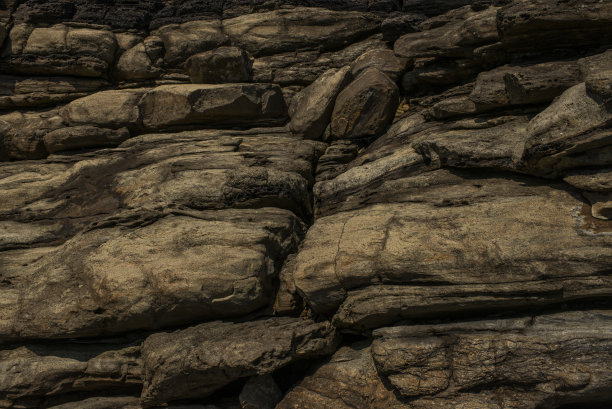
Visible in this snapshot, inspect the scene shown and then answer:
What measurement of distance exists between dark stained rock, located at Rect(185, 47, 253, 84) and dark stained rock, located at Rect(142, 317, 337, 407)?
36.2ft

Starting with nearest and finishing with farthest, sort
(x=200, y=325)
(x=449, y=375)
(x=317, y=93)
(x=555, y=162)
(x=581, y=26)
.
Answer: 1. (x=449, y=375)
2. (x=555, y=162)
3. (x=200, y=325)
4. (x=581, y=26)
5. (x=317, y=93)

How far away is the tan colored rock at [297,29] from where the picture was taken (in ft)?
66.6

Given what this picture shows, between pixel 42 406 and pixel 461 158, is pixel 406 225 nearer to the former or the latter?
pixel 461 158

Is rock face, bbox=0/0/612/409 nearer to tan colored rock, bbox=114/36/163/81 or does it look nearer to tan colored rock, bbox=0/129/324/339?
tan colored rock, bbox=0/129/324/339

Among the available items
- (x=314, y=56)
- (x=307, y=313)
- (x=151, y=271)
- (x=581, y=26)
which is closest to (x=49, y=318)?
(x=151, y=271)

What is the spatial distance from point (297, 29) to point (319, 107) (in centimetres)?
572

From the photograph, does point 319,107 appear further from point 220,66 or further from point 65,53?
point 65,53

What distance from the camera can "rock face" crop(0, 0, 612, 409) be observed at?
1008 centimetres

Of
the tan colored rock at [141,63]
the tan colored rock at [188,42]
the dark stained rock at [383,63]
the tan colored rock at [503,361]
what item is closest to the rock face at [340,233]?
the tan colored rock at [503,361]

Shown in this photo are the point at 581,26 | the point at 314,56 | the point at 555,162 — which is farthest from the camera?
the point at 314,56

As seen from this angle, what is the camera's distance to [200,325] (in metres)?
11.9

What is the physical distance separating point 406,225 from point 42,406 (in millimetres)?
9627

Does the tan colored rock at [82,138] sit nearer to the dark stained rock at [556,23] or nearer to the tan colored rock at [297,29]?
the tan colored rock at [297,29]

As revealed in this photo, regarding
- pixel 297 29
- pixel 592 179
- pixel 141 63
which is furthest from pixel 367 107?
pixel 141 63
